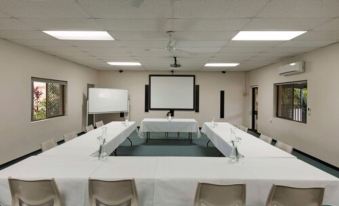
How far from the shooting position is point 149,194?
7.25ft

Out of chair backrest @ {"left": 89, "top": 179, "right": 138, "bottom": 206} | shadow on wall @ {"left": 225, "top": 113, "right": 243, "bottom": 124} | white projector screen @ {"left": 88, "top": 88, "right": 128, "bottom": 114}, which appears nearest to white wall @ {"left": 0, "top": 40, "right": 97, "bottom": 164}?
white projector screen @ {"left": 88, "top": 88, "right": 128, "bottom": 114}

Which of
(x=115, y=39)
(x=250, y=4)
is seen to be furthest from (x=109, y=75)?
(x=250, y=4)

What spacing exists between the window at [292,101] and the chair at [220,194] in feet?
16.3

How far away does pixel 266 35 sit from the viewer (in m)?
4.29

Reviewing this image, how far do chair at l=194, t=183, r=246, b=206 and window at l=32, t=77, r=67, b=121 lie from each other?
5175 mm

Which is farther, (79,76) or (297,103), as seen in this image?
(79,76)

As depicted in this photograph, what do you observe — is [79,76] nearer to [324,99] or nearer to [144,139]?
[144,139]

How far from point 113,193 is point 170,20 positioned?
7.94ft

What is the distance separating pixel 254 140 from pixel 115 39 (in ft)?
10.4

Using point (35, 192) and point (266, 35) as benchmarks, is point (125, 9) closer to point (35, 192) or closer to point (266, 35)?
point (35, 192)

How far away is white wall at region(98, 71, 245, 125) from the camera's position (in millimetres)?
10375

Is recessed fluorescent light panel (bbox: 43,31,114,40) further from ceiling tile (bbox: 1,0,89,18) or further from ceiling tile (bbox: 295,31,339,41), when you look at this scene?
ceiling tile (bbox: 295,31,339,41)

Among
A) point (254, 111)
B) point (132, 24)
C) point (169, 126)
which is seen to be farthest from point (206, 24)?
point (254, 111)

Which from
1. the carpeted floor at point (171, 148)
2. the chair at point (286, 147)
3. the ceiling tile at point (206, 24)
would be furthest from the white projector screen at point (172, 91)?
the chair at point (286, 147)
